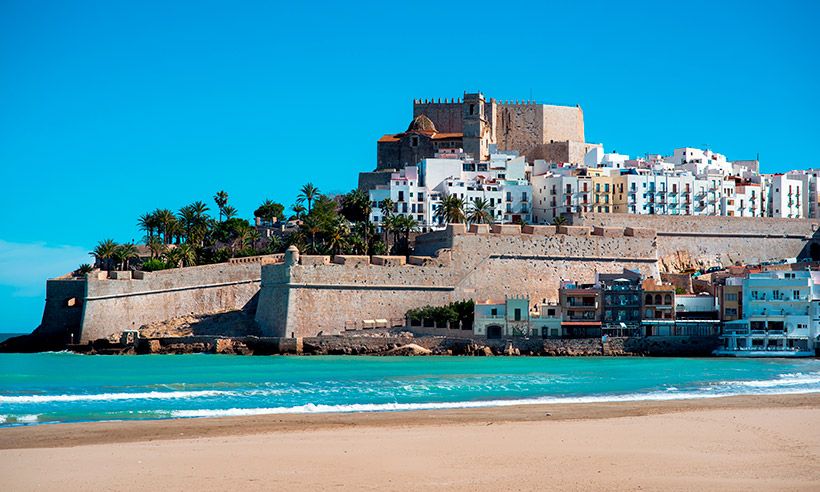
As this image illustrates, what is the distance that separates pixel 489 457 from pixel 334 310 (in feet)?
99.9

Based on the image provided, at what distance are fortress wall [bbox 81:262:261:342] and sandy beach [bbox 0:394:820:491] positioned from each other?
26786 mm

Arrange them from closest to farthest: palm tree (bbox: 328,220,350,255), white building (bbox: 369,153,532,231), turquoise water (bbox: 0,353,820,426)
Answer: turquoise water (bbox: 0,353,820,426)
palm tree (bbox: 328,220,350,255)
white building (bbox: 369,153,532,231)

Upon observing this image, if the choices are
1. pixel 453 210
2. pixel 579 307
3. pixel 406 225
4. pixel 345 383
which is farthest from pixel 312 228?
pixel 345 383

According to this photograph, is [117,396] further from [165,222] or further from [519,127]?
[519,127]

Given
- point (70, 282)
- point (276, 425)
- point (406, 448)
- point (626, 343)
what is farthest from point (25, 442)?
point (70, 282)

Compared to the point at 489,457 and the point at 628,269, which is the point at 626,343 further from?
the point at 489,457

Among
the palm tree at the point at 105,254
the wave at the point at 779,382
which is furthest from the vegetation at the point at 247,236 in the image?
the wave at the point at 779,382

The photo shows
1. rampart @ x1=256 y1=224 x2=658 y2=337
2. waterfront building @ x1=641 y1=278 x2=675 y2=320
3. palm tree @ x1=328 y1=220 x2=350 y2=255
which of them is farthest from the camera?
palm tree @ x1=328 y1=220 x2=350 y2=255

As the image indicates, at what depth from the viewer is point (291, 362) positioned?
37594 millimetres

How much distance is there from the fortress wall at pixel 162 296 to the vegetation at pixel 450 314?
25.7ft

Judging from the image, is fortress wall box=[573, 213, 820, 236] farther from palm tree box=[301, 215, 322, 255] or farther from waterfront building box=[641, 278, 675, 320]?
palm tree box=[301, 215, 322, 255]

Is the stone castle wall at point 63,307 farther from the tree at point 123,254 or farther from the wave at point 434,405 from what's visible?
the wave at point 434,405

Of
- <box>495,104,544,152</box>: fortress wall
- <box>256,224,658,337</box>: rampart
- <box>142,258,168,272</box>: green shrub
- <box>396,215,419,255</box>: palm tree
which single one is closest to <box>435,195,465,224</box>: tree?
<box>396,215,419,255</box>: palm tree

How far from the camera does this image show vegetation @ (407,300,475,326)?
42.7 metres
